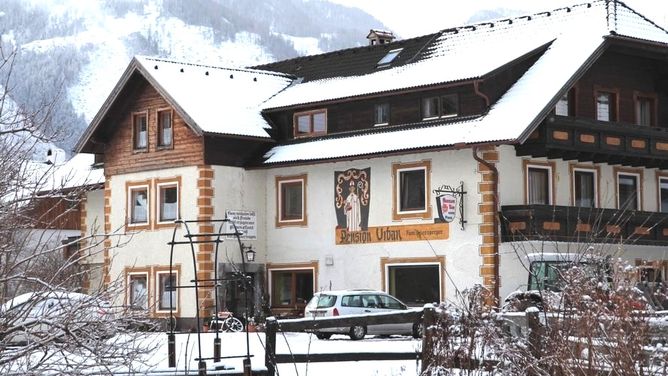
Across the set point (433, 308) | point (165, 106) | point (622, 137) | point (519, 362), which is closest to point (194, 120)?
point (165, 106)

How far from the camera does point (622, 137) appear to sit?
121ft

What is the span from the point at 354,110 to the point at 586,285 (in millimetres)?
28283

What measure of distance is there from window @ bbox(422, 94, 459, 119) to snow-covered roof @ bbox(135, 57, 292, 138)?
5.82 meters

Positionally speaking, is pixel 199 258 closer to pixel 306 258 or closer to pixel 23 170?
pixel 306 258

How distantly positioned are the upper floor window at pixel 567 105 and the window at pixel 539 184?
5.60ft

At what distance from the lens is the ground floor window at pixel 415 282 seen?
3631cm

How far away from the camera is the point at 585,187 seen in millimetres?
37688

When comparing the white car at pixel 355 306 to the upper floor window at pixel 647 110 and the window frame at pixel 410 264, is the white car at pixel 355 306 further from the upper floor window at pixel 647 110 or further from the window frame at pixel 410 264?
the upper floor window at pixel 647 110

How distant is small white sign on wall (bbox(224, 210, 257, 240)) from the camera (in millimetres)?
39969

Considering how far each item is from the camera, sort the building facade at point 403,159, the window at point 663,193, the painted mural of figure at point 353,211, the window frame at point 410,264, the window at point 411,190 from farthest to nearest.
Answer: the window at point 663,193 → the painted mural of figure at point 353,211 → the window at point 411,190 → the window frame at point 410,264 → the building facade at point 403,159

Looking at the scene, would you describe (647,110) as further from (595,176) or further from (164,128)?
(164,128)

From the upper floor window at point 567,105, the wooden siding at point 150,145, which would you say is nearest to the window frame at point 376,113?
the upper floor window at point 567,105

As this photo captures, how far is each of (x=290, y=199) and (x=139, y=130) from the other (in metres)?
5.65

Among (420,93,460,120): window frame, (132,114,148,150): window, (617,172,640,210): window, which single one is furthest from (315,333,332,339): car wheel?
(132,114,148,150): window
